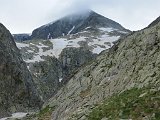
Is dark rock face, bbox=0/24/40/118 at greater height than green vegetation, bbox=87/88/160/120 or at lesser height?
lesser

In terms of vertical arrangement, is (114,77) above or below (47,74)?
above

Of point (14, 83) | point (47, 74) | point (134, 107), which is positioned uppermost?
point (134, 107)

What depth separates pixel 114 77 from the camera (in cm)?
5022

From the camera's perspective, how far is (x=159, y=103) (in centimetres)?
3169

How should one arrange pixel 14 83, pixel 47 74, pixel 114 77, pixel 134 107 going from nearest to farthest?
Answer: pixel 134 107
pixel 114 77
pixel 14 83
pixel 47 74

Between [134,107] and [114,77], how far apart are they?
17585 millimetres

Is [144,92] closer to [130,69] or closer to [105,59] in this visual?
[130,69]

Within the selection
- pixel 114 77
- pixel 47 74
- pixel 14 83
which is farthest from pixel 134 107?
pixel 47 74

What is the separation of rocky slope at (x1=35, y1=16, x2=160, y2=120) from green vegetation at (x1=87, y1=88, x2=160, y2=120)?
419mm

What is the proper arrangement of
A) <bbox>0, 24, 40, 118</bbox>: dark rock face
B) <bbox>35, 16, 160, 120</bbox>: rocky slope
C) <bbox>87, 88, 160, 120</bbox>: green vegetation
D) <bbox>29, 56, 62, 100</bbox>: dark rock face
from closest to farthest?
<bbox>87, 88, 160, 120</bbox>: green vegetation < <bbox>35, 16, 160, 120</bbox>: rocky slope < <bbox>0, 24, 40, 118</bbox>: dark rock face < <bbox>29, 56, 62, 100</bbox>: dark rock face

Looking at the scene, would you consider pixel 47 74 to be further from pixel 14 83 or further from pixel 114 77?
pixel 114 77

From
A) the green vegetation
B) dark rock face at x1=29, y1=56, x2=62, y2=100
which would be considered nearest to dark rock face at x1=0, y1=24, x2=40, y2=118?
dark rock face at x1=29, y1=56, x2=62, y2=100

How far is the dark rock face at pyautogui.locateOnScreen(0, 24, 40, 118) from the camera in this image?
10381 centimetres

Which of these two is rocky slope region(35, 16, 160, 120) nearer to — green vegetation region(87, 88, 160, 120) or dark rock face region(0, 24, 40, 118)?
green vegetation region(87, 88, 160, 120)
